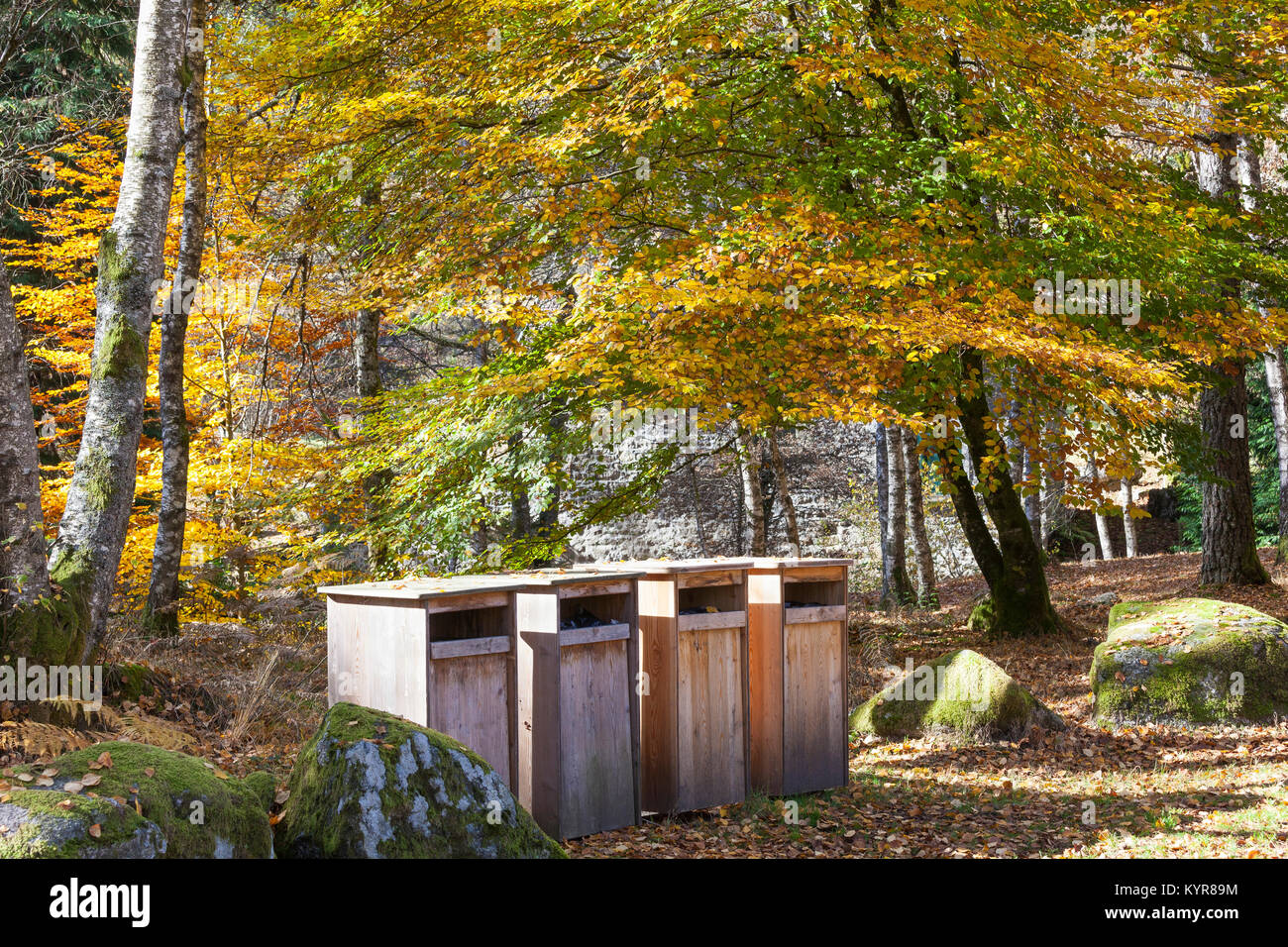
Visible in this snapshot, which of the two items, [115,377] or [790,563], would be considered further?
[790,563]

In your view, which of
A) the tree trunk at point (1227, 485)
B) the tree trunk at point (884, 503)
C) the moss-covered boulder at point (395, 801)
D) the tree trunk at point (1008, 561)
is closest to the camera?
the moss-covered boulder at point (395, 801)

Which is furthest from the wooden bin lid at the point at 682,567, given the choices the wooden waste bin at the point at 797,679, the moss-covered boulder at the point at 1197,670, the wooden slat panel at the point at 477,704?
the moss-covered boulder at the point at 1197,670

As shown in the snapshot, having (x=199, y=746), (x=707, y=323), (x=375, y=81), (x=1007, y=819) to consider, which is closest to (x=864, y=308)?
(x=707, y=323)

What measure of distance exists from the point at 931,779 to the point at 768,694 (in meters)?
1.43

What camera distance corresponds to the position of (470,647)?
16.6 ft

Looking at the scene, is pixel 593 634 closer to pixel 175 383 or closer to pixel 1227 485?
pixel 175 383

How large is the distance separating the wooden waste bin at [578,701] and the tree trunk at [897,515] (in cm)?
829

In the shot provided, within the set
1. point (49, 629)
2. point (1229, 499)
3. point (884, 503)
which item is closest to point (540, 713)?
point (49, 629)

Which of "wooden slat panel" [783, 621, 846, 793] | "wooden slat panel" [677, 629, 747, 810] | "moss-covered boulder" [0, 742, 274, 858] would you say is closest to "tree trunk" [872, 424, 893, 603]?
"wooden slat panel" [783, 621, 846, 793]

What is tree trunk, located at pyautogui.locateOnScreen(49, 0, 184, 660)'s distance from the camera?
5848 mm

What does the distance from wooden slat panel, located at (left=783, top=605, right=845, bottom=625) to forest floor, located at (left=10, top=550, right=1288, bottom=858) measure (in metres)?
1.12

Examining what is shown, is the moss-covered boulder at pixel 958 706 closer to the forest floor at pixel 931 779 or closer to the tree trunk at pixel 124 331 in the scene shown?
the forest floor at pixel 931 779

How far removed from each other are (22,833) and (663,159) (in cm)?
867

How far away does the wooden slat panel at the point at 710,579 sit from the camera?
Result: 613cm
